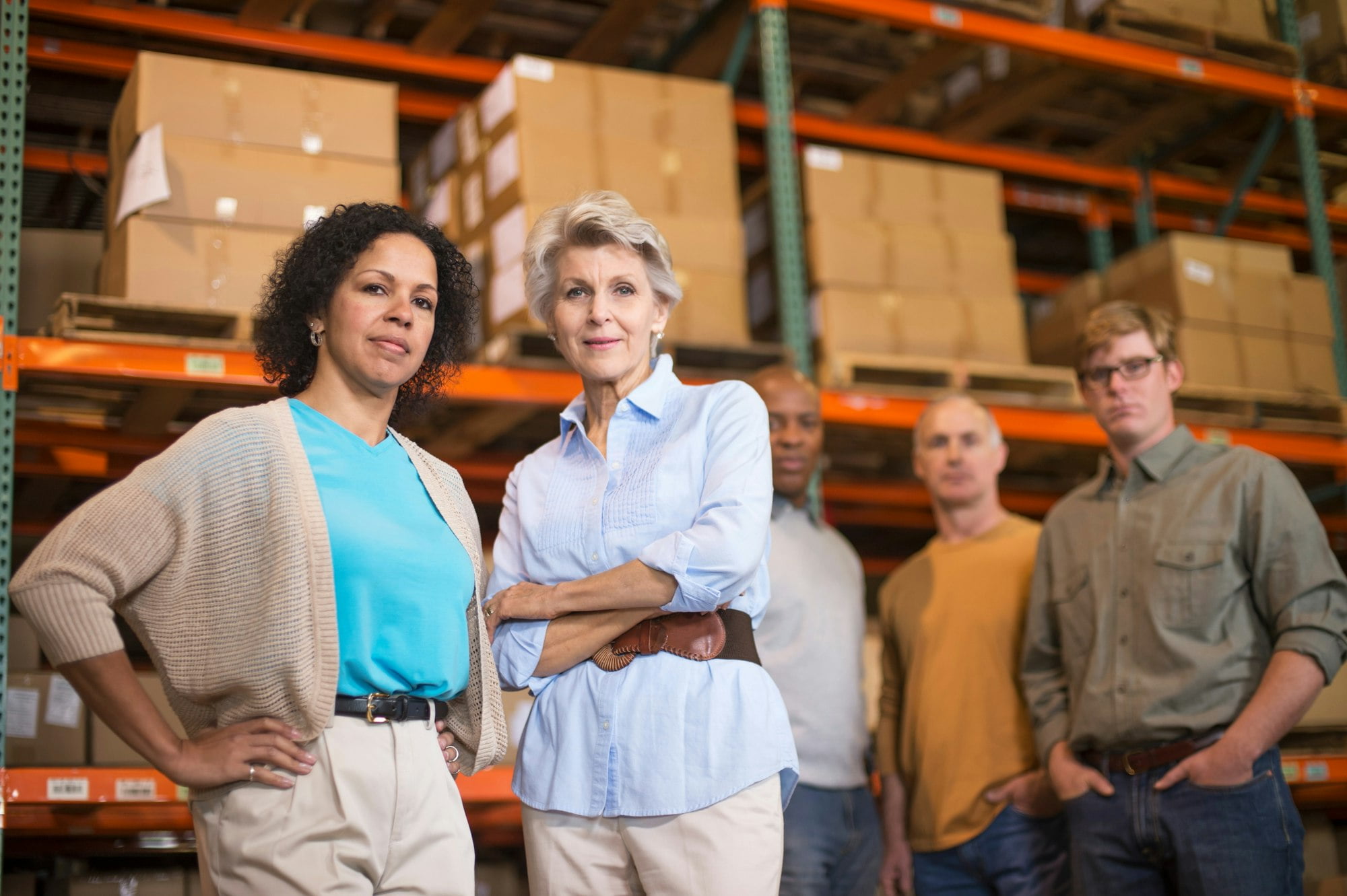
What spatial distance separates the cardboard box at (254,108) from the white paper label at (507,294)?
538mm

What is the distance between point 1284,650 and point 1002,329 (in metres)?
2.30

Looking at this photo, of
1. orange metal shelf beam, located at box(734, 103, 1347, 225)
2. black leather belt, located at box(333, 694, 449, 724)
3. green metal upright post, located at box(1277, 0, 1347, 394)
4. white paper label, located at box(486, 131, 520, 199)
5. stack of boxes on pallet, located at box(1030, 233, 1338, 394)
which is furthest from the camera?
orange metal shelf beam, located at box(734, 103, 1347, 225)

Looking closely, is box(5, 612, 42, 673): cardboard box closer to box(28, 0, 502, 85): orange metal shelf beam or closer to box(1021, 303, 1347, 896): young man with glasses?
box(28, 0, 502, 85): orange metal shelf beam

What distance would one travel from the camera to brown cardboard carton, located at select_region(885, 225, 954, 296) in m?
4.98

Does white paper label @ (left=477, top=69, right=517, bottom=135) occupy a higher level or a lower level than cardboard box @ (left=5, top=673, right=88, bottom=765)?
higher

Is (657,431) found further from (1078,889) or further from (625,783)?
(1078,889)

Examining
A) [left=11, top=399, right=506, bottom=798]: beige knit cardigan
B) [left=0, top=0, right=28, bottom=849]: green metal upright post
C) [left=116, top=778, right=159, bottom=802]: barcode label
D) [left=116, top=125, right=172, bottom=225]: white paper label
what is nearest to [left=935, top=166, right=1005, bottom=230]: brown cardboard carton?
[left=116, top=125, right=172, bottom=225]: white paper label

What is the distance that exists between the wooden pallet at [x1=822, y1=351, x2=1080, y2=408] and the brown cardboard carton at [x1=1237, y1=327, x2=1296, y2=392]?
839mm

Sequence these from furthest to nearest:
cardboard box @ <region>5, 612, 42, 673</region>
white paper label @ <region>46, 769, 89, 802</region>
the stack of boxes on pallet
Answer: the stack of boxes on pallet < cardboard box @ <region>5, 612, 42, 673</region> < white paper label @ <region>46, 769, 89, 802</region>

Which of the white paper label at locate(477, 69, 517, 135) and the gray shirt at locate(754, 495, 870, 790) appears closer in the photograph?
the gray shirt at locate(754, 495, 870, 790)

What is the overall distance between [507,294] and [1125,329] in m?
1.99

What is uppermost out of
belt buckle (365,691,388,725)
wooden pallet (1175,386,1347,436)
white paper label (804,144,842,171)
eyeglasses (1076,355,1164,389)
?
white paper label (804,144,842,171)

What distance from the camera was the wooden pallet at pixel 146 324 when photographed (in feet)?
12.5

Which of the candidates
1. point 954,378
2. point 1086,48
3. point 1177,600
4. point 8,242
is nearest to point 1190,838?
point 1177,600
